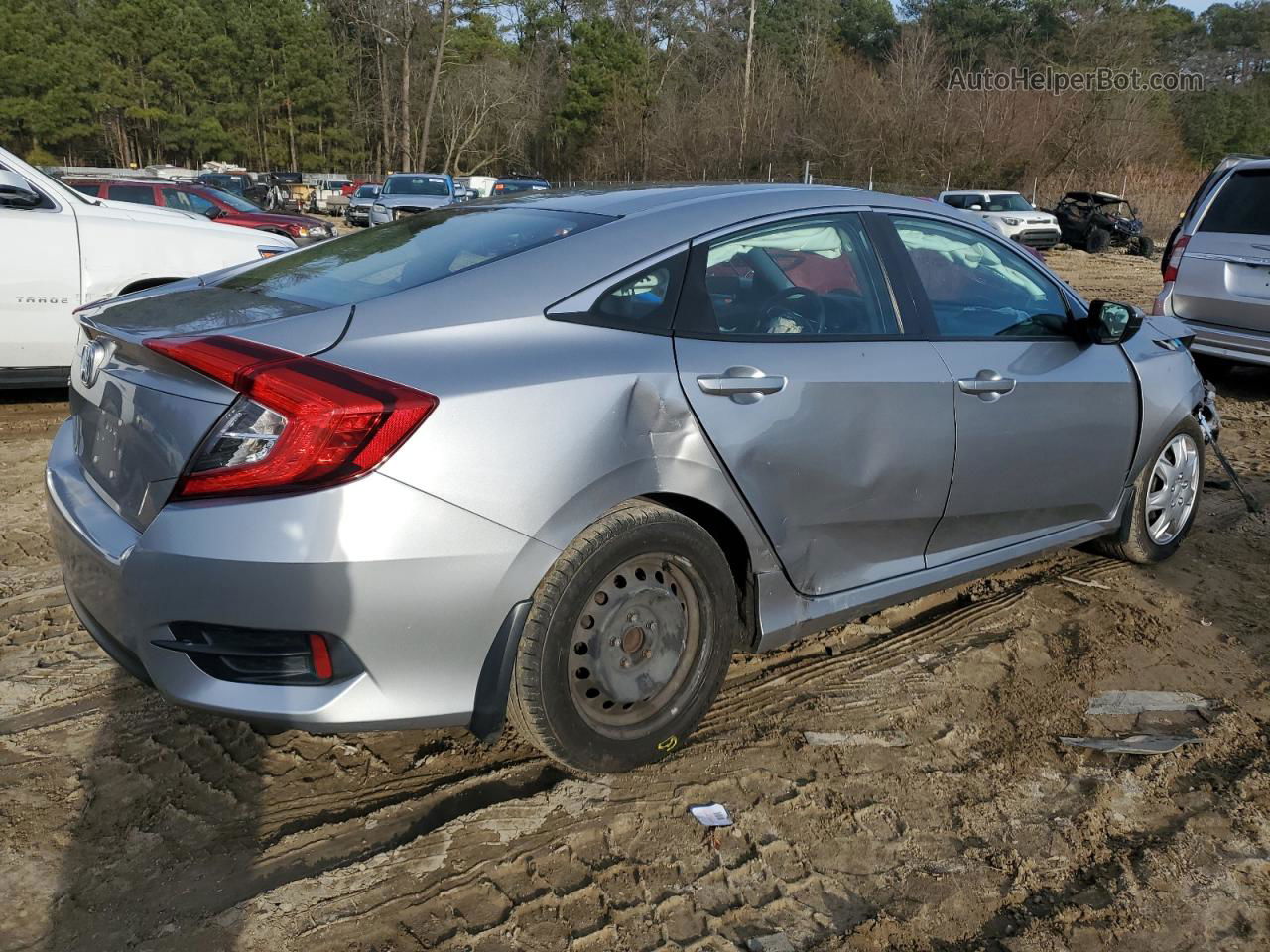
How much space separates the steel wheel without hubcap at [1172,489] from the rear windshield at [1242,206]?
4.00 m

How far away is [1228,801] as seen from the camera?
2.80 metres

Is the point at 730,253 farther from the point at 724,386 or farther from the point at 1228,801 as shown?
the point at 1228,801

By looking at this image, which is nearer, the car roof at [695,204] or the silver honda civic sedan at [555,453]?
the silver honda civic sedan at [555,453]

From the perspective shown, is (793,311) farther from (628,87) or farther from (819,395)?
(628,87)

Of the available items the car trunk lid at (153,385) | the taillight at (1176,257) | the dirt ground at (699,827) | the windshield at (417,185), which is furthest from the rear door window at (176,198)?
the car trunk lid at (153,385)

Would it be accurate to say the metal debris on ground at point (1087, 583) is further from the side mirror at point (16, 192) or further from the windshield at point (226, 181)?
the windshield at point (226, 181)

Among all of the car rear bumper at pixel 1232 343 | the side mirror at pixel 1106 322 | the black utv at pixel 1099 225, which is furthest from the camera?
the black utv at pixel 1099 225

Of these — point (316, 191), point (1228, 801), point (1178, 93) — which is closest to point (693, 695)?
point (1228, 801)

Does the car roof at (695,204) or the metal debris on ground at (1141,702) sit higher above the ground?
the car roof at (695,204)

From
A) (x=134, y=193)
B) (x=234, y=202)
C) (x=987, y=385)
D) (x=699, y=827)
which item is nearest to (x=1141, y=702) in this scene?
(x=987, y=385)

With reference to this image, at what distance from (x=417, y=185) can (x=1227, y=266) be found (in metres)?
21.2

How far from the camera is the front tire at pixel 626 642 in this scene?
8.30 ft

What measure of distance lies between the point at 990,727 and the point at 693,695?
965 millimetres
